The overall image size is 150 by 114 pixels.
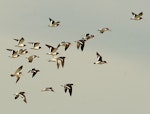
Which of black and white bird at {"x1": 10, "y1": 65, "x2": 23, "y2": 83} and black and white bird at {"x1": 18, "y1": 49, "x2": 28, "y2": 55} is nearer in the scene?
black and white bird at {"x1": 10, "y1": 65, "x2": 23, "y2": 83}

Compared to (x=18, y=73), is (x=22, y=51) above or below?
above

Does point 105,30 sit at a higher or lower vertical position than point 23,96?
higher

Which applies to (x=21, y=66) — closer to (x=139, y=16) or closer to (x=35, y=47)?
(x=35, y=47)

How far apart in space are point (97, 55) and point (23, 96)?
48.8 feet

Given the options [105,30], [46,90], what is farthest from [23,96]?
[105,30]

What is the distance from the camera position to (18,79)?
18325 cm

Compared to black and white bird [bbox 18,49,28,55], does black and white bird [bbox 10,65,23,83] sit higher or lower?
lower

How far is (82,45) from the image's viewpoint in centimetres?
18638

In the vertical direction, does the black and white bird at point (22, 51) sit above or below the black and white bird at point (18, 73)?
above

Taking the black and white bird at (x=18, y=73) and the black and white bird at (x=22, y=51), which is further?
the black and white bird at (x=22, y=51)

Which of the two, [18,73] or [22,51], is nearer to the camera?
[18,73]

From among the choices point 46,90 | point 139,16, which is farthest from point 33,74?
point 139,16

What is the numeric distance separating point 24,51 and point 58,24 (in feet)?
24.1

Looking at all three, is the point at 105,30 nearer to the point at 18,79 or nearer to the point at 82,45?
the point at 82,45
